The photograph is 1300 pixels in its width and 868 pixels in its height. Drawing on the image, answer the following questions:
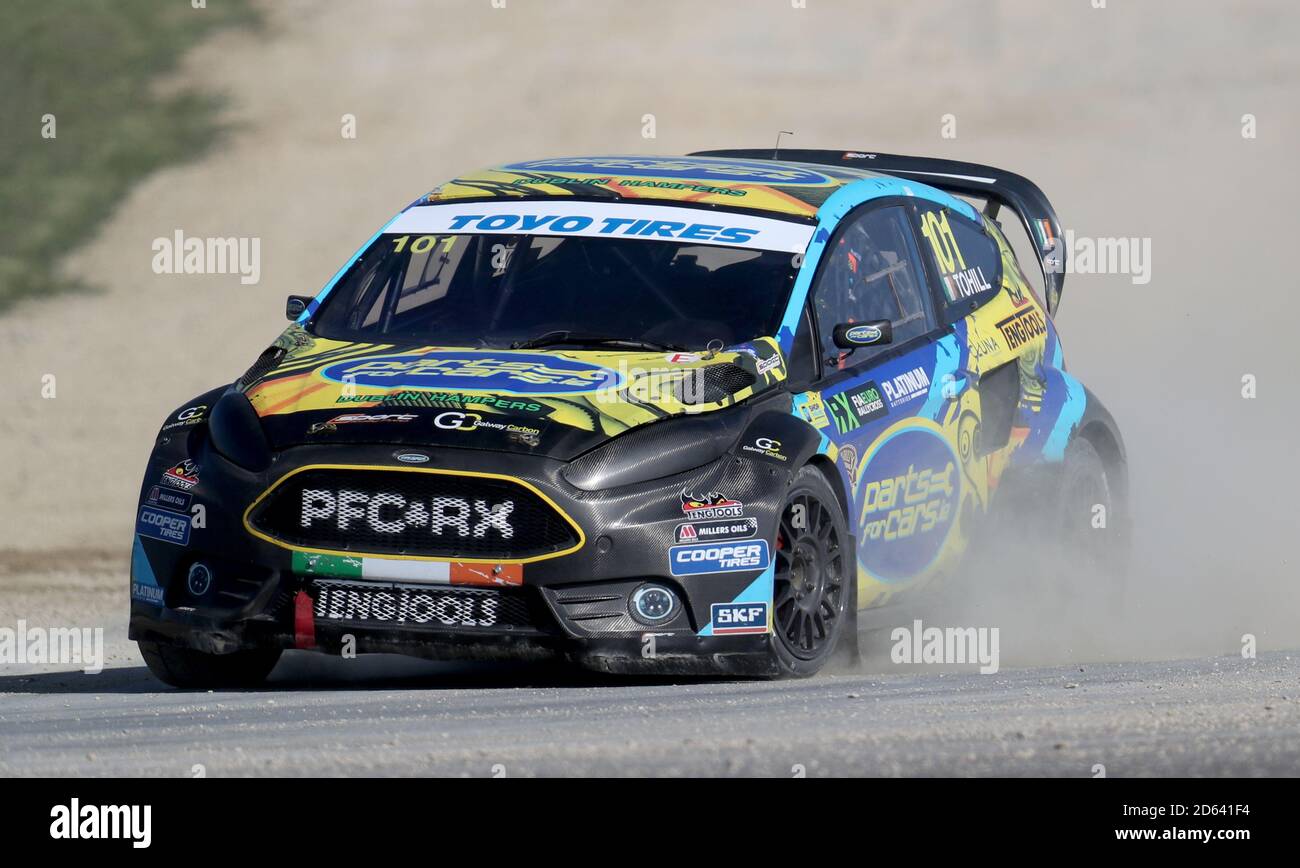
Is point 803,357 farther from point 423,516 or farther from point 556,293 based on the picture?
point 423,516

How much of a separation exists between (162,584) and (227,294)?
1231cm

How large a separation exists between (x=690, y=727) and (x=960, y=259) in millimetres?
3836

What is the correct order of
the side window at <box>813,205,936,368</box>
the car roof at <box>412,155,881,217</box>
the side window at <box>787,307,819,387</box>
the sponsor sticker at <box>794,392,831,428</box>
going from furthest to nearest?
the car roof at <box>412,155,881,217</box> < the side window at <box>813,205,936,368</box> < the side window at <box>787,307,819,387</box> < the sponsor sticker at <box>794,392,831,428</box>

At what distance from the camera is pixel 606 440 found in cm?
709

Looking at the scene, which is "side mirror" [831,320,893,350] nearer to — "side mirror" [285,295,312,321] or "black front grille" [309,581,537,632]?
"black front grille" [309,581,537,632]

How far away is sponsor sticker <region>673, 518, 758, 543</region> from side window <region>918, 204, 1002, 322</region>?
6.70 ft

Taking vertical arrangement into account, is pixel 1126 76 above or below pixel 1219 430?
above

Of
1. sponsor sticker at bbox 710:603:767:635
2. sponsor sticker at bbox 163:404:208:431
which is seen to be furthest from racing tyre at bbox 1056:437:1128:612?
sponsor sticker at bbox 163:404:208:431

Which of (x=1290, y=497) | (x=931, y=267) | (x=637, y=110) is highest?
(x=637, y=110)

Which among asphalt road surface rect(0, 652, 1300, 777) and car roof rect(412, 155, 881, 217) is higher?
car roof rect(412, 155, 881, 217)

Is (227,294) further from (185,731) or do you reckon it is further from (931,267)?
(185,731)

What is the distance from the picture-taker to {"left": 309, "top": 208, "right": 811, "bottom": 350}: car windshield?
7.93 metres
